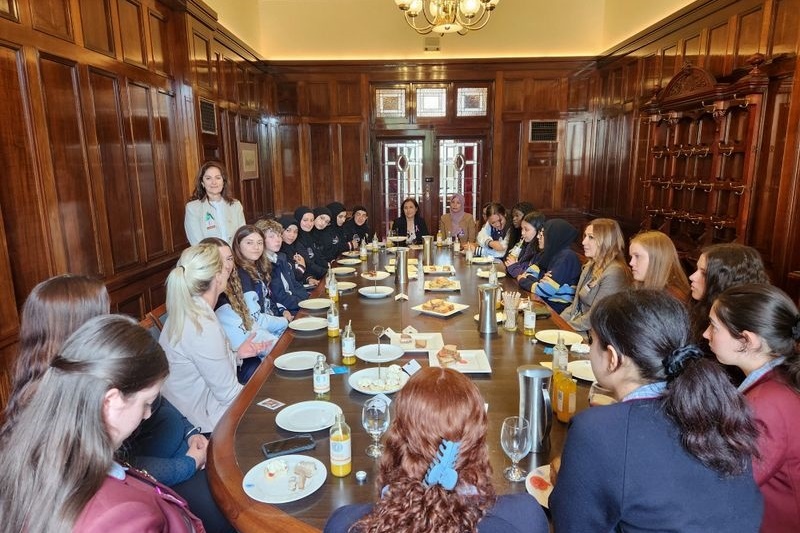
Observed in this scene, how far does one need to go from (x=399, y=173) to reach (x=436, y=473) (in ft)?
24.4

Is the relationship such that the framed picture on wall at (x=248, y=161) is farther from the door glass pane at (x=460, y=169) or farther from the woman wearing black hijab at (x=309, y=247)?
the door glass pane at (x=460, y=169)

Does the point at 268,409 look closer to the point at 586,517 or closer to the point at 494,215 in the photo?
the point at 586,517

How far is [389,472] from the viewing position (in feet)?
3.20

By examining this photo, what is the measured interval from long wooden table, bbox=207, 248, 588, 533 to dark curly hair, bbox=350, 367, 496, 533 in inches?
16.1

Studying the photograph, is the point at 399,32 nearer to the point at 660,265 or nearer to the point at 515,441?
the point at 660,265

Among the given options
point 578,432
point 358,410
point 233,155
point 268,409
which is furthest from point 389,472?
point 233,155

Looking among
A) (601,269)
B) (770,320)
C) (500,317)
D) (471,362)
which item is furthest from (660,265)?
(471,362)

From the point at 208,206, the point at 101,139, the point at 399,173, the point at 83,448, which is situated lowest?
the point at 83,448

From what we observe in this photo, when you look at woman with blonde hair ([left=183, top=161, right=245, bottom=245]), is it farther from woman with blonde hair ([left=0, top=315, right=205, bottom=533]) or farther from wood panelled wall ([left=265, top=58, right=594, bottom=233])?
wood panelled wall ([left=265, top=58, right=594, bottom=233])

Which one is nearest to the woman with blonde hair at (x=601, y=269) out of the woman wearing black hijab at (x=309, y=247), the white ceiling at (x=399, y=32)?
the woman wearing black hijab at (x=309, y=247)

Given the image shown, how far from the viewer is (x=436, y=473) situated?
0.91 m

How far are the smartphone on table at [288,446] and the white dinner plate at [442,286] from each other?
6.88 ft

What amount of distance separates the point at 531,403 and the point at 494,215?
468 cm

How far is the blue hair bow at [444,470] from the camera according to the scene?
0.91 m
